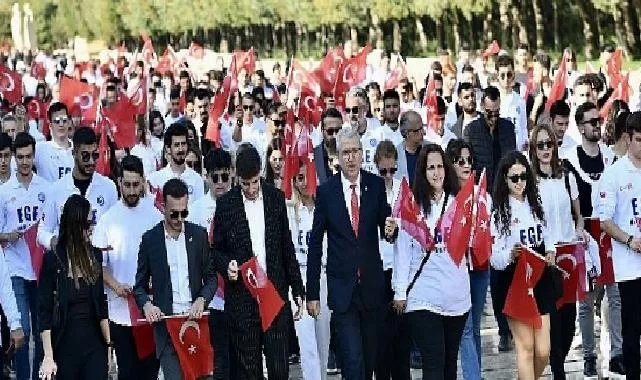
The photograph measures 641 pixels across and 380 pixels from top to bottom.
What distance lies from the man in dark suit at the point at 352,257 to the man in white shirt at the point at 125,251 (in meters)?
1.15

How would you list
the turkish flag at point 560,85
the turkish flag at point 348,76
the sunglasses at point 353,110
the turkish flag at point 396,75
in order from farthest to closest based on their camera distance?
the turkish flag at point 396,75, the turkish flag at point 348,76, the turkish flag at point 560,85, the sunglasses at point 353,110

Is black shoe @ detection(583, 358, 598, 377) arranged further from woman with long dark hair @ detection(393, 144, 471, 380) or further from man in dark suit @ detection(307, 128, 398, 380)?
man in dark suit @ detection(307, 128, 398, 380)

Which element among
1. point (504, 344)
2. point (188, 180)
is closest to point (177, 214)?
point (188, 180)

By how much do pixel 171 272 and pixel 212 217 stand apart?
4.62 ft

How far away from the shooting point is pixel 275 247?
10562 mm

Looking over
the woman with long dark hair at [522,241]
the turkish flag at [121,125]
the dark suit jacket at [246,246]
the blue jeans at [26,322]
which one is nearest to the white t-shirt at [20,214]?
the blue jeans at [26,322]

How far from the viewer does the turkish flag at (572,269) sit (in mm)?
11312

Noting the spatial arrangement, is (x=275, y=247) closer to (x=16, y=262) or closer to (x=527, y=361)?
(x=527, y=361)

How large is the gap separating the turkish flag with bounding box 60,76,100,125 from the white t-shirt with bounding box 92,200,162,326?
939 cm

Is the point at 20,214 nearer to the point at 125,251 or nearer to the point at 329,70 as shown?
the point at 125,251

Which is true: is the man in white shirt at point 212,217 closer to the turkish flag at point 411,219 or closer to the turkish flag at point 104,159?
the turkish flag at point 411,219

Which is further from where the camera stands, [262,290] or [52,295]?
[262,290]

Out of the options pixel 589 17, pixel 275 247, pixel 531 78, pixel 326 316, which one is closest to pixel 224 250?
pixel 275 247

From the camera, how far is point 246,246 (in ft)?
34.4
